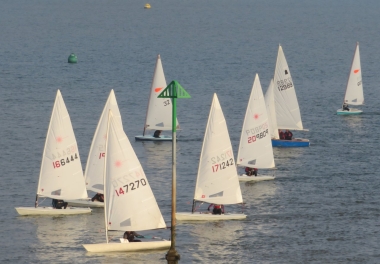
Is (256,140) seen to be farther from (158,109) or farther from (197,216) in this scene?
(158,109)

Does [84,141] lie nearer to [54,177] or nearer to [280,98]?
[280,98]

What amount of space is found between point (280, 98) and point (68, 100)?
4192cm

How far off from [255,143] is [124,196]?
27.2 m

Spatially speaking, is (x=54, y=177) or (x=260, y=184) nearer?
(x=54, y=177)

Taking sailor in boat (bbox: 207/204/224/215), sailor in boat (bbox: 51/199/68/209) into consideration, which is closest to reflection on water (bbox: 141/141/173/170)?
sailor in boat (bbox: 207/204/224/215)

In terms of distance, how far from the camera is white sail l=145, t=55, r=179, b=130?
115438 millimetres

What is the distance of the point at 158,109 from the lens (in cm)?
11556

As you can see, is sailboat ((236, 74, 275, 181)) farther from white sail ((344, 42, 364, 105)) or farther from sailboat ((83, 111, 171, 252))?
white sail ((344, 42, 364, 105))

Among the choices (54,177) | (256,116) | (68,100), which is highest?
(68,100)

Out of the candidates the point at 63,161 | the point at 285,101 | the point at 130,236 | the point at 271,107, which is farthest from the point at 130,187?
the point at 285,101

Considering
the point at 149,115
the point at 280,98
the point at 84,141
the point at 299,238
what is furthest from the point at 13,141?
the point at 299,238

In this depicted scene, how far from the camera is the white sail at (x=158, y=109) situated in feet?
379

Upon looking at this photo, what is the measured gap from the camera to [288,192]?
91.8m

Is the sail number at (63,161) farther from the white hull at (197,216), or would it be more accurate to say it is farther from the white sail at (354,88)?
the white sail at (354,88)
